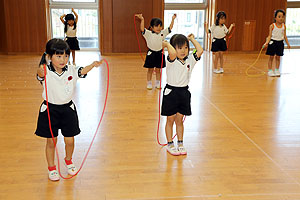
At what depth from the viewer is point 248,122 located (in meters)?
4.10

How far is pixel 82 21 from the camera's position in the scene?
10.9m

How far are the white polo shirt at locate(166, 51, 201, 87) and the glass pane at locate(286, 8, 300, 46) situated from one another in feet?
30.9

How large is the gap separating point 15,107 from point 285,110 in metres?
3.39

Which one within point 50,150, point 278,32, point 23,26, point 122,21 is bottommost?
point 50,150

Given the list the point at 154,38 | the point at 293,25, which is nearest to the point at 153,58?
the point at 154,38

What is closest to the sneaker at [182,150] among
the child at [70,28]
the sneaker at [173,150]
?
the sneaker at [173,150]

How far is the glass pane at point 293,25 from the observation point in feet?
37.3

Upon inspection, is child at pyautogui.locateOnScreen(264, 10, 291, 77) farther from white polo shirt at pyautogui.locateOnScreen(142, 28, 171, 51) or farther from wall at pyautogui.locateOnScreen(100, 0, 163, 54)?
wall at pyautogui.locateOnScreen(100, 0, 163, 54)

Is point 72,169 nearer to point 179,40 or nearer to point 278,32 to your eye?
point 179,40

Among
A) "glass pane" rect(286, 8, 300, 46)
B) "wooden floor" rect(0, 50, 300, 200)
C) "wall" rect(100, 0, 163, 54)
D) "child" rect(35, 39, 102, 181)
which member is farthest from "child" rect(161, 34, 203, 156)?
"glass pane" rect(286, 8, 300, 46)

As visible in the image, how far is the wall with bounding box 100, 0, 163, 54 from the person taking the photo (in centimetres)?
996

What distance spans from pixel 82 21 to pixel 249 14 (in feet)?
15.9

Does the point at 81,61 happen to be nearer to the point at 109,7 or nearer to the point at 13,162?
the point at 109,7

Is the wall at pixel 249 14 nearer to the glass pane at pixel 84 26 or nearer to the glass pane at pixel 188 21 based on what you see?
the glass pane at pixel 188 21
